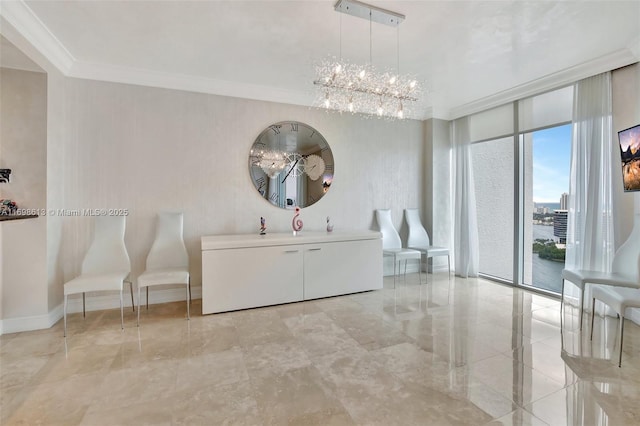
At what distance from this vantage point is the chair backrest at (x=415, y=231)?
16.4 ft

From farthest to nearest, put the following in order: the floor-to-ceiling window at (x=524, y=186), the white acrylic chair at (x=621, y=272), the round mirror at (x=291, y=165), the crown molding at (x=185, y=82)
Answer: the round mirror at (x=291, y=165), the floor-to-ceiling window at (x=524, y=186), the crown molding at (x=185, y=82), the white acrylic chair at (x=621, y=272)

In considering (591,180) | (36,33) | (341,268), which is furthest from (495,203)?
(36,33)

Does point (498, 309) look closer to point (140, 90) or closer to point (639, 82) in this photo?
point (639, 82)

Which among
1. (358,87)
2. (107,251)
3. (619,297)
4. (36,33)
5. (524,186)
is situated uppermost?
(36,33)

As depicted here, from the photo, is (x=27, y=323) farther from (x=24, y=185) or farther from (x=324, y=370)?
(x=324, y=370)

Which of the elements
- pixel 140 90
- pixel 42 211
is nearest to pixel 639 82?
pixel 140 90

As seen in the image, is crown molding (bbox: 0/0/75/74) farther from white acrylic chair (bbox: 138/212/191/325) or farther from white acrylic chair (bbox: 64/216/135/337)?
white acrylic chair (bbox: 138/212/191/325)

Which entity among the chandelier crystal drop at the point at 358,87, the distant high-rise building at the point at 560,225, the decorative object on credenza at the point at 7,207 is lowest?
the distant high-rise building at the point at 560,225

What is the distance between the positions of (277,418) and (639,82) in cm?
459

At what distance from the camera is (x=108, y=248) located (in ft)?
11.0

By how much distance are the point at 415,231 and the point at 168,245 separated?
3784mm

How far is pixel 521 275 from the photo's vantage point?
440 centimetres

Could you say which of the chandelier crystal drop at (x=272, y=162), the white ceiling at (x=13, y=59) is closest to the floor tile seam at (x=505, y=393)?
the chandelier crystal drop at (x=272, y=162)

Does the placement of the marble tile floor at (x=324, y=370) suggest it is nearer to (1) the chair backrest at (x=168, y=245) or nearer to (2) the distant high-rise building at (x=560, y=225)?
(1) the chair backrest at (x=168, y=245)
